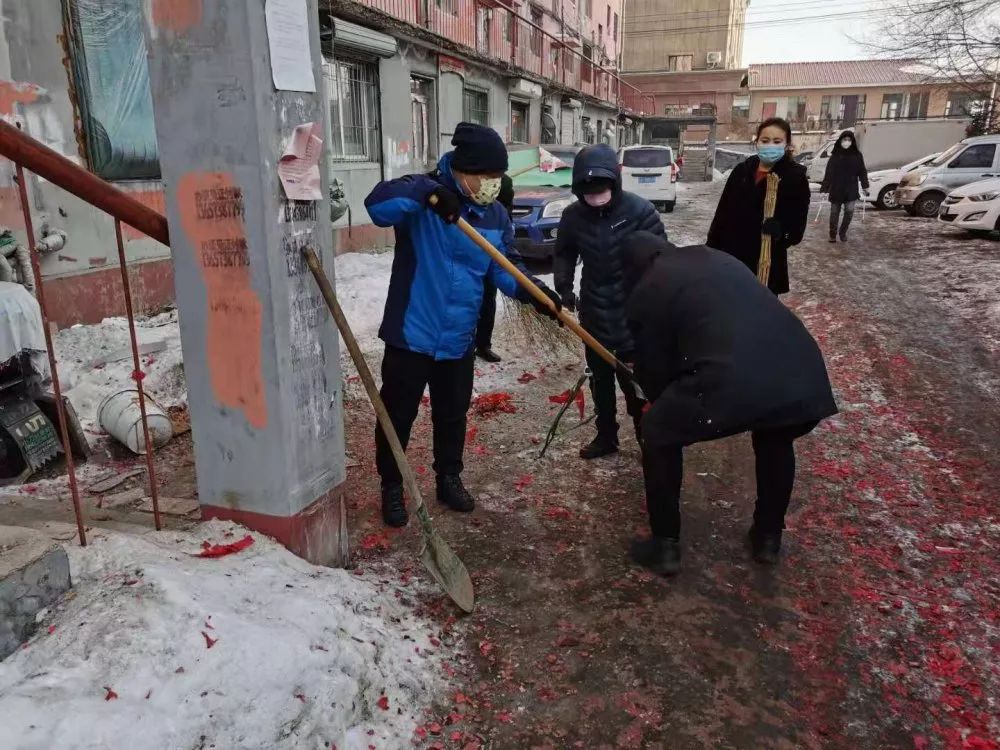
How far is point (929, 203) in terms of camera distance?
15547mm

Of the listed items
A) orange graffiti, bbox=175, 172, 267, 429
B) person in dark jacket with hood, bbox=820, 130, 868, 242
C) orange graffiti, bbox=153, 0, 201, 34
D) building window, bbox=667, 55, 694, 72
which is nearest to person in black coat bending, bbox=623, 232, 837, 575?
orange graffiti, bbox=175, 172, 267, 429

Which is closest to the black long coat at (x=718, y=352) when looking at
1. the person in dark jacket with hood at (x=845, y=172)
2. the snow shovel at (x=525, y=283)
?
the snow shovel at (x=525, y=283)

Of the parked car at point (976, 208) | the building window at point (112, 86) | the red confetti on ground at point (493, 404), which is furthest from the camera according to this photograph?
the parked car at point (976, 208)

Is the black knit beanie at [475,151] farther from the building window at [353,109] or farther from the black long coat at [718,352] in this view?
the building window at [353,109]

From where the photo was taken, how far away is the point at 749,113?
49125 millimetres

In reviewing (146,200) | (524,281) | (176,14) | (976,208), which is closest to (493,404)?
(524,281)

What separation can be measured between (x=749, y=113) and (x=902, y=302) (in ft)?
153

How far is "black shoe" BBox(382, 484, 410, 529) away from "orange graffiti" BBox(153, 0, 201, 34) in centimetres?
201

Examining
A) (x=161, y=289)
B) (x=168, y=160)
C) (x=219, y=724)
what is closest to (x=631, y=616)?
(x=219, y=724)

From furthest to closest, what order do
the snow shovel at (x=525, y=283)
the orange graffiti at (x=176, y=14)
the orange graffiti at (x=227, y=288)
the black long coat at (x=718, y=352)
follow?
the snow shovel at (x=525, y=283) → the black long coat at (x=718, y=352) → the orange graffiti at (x=227, y=288) → the orange graffiti at (x=176, y=14)

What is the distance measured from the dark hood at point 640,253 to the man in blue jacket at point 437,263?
2.07 feet

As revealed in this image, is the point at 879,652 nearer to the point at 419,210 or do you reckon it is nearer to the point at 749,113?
the point at 419,210

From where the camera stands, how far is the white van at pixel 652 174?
1753 cm

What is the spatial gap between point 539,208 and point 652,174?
27.5 feet
